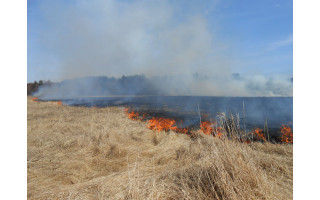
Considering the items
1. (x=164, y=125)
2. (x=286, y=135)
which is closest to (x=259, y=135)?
(x=286, y=135)

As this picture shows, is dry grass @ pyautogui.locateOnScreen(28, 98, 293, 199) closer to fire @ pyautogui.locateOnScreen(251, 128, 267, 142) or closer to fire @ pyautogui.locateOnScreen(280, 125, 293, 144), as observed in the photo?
fire @ pyautogui.locateOnScreen(251, 128, 267, 142)

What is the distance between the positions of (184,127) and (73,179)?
6914 millimetres

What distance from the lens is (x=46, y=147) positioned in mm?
6477

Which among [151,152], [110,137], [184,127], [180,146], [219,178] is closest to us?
[219,178]

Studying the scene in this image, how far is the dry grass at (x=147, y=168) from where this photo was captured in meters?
2.92

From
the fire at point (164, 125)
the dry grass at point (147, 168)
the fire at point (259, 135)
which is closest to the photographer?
the dry grass at point (147, 168)

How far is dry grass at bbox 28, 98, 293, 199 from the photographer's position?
2.92 meters

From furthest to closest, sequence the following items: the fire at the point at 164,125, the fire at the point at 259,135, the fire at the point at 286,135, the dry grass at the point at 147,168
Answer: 1. the fire at the point at 164,125
2. the fire at the point at 259,135
3. the fire at the point at 286,135
4. the dry grass at the point at 147,168

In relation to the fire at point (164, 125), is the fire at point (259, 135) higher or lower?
lower

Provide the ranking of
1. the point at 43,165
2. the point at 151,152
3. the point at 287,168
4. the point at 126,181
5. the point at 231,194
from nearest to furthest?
1. the point at 231,194
2. the point at 126,181
3. the point at 287,168
4. the point at 43,165
5. the point at 151,152

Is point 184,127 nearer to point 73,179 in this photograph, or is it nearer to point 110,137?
point 110,137

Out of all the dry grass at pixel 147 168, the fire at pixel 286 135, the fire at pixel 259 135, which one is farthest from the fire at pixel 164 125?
the fire at pixel 286 135

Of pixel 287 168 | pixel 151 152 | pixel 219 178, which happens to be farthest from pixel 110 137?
pixel 287 168

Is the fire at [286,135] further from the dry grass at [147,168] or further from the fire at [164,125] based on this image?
the fire at [164,125]
